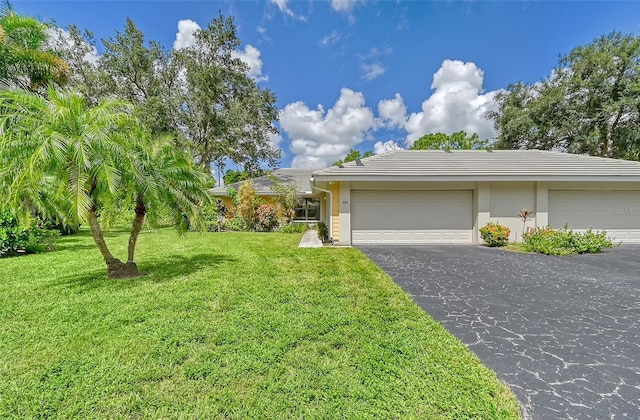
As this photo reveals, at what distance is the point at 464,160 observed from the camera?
13.3 m

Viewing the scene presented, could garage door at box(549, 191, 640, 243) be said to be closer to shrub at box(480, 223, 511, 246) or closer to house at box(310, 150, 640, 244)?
house at box(310, 150, 640, 244)

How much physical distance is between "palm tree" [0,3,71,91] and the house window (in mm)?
14564

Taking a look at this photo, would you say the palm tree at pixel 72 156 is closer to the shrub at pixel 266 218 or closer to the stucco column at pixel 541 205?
the shrub at pixel 266 218

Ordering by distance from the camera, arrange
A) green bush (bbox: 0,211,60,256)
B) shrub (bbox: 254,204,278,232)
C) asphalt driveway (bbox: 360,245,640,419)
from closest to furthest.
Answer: asphalt driveway (bbox: 360,245,640,419), green bush (bbox: 0,211,60,256), shrub (bbox: 254,204,278,232)

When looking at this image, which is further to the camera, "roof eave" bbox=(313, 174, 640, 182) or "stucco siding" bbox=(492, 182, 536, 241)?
"stucco siding" bbox=(492, 182, 536, 241)

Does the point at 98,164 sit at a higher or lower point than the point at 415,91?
lower

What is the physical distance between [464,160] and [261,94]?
16665mm

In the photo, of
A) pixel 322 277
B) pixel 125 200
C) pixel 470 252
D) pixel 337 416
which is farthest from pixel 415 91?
pixel 337 416

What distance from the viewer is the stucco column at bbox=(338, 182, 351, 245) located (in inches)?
448

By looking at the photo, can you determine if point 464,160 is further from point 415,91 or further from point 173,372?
point 173,372

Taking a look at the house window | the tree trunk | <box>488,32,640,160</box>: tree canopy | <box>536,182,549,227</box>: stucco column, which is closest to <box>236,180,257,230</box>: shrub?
the house window

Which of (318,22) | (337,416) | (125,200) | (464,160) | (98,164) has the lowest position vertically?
(337,416)

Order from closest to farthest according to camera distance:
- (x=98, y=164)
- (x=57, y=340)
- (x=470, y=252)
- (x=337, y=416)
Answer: (x=337, y=416) < (x=57, y=340) < (x=98, y=164) < (x=470, y=252)

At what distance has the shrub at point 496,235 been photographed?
10742 millimetres
